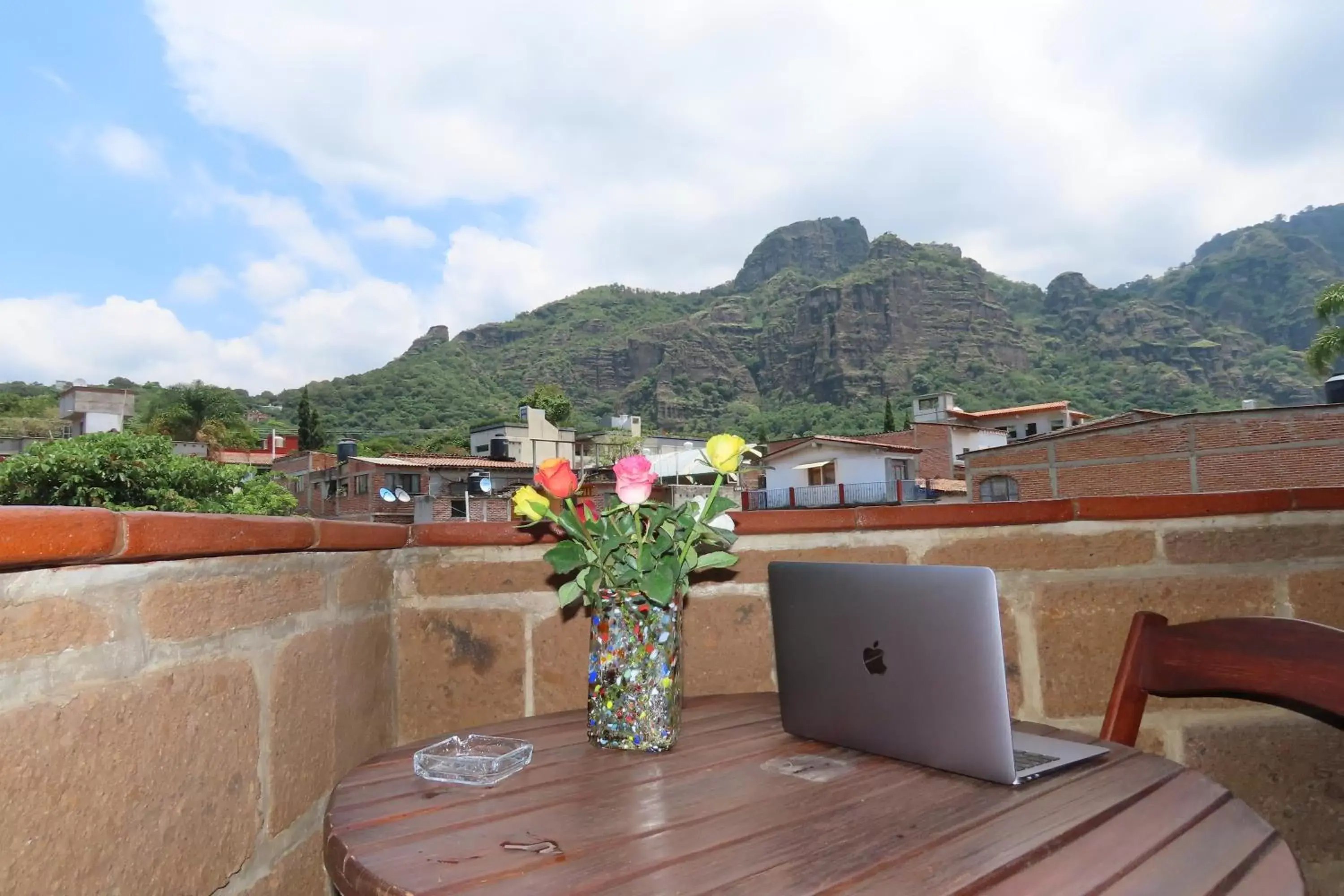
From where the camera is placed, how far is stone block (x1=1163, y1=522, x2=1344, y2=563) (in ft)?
3.41

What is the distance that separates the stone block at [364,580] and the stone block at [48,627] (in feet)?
1.27

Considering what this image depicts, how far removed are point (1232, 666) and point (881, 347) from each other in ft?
118

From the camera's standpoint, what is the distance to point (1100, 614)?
1.06m

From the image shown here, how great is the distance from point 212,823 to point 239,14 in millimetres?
19979

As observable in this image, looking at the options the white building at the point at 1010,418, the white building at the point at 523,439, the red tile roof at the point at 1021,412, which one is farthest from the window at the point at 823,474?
the white building at the point at 523,439

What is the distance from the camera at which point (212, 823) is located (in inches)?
24.8

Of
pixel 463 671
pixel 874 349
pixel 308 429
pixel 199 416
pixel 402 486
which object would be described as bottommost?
pixel 463 671

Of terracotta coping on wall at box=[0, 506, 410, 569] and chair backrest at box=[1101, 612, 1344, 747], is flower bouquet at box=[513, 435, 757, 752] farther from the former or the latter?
chair backrest at box=[1101, 612, 1344, 747]

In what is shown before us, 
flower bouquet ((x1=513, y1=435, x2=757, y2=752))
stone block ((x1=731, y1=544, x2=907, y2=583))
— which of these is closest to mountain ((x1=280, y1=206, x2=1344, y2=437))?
stone block ((x1=731, y1=544, x2=907, y2=583))

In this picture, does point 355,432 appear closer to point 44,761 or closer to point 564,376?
point 564,376

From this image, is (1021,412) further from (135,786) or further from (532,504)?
(135,786)

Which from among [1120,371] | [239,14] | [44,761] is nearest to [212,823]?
[44,761]

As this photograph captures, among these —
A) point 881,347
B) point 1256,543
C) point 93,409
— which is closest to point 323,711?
point 1256,543

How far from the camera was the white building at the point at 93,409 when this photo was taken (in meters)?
15.8
